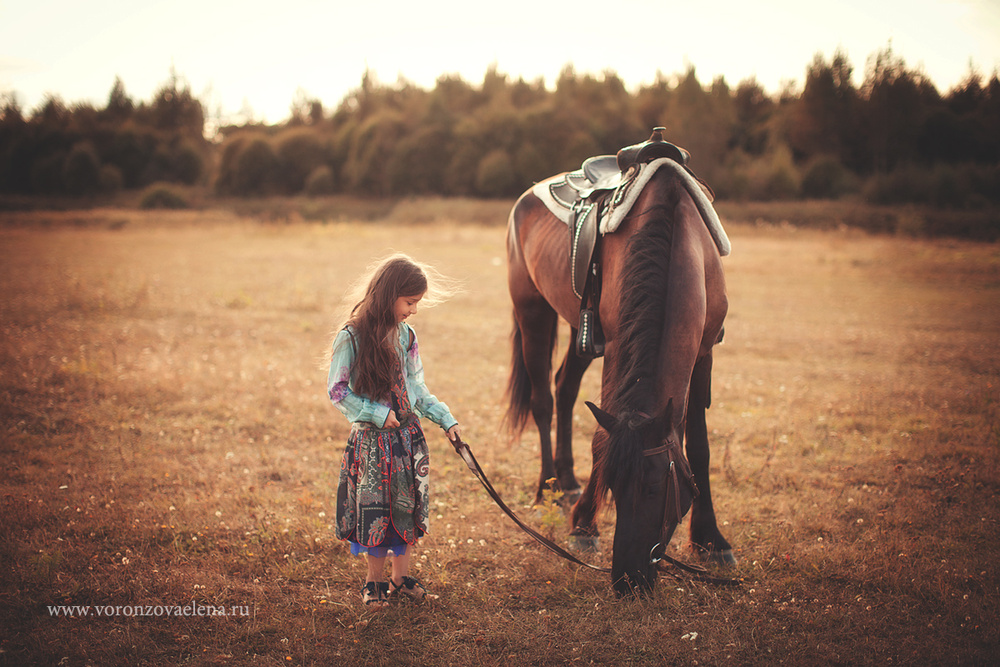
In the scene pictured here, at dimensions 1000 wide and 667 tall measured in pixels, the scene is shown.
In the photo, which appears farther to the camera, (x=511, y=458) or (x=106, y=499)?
(x=511, y=458)

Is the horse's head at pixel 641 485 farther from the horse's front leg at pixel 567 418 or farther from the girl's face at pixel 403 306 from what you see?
the horse's front leg at pixel 567 418

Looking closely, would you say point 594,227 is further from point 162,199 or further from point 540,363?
point 162,199

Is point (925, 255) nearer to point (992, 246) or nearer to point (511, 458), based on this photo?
point (992, 246)

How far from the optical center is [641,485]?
2.31 m

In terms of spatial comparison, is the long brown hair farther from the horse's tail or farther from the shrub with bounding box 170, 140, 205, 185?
the shrub with bounding box 170, 140, 205, 185

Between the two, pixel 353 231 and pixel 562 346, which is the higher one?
pixel 353 231

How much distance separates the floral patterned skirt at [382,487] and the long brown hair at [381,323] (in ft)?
0.76

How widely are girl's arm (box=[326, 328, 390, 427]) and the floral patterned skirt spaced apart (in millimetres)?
161

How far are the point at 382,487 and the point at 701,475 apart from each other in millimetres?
1910

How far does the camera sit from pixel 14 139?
104 ft

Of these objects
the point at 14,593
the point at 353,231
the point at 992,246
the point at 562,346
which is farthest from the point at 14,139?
the point at 992,246

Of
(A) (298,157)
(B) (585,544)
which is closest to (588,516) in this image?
(B) (585,544)

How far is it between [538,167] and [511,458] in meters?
34.5

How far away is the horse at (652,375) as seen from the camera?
2.35 meters
